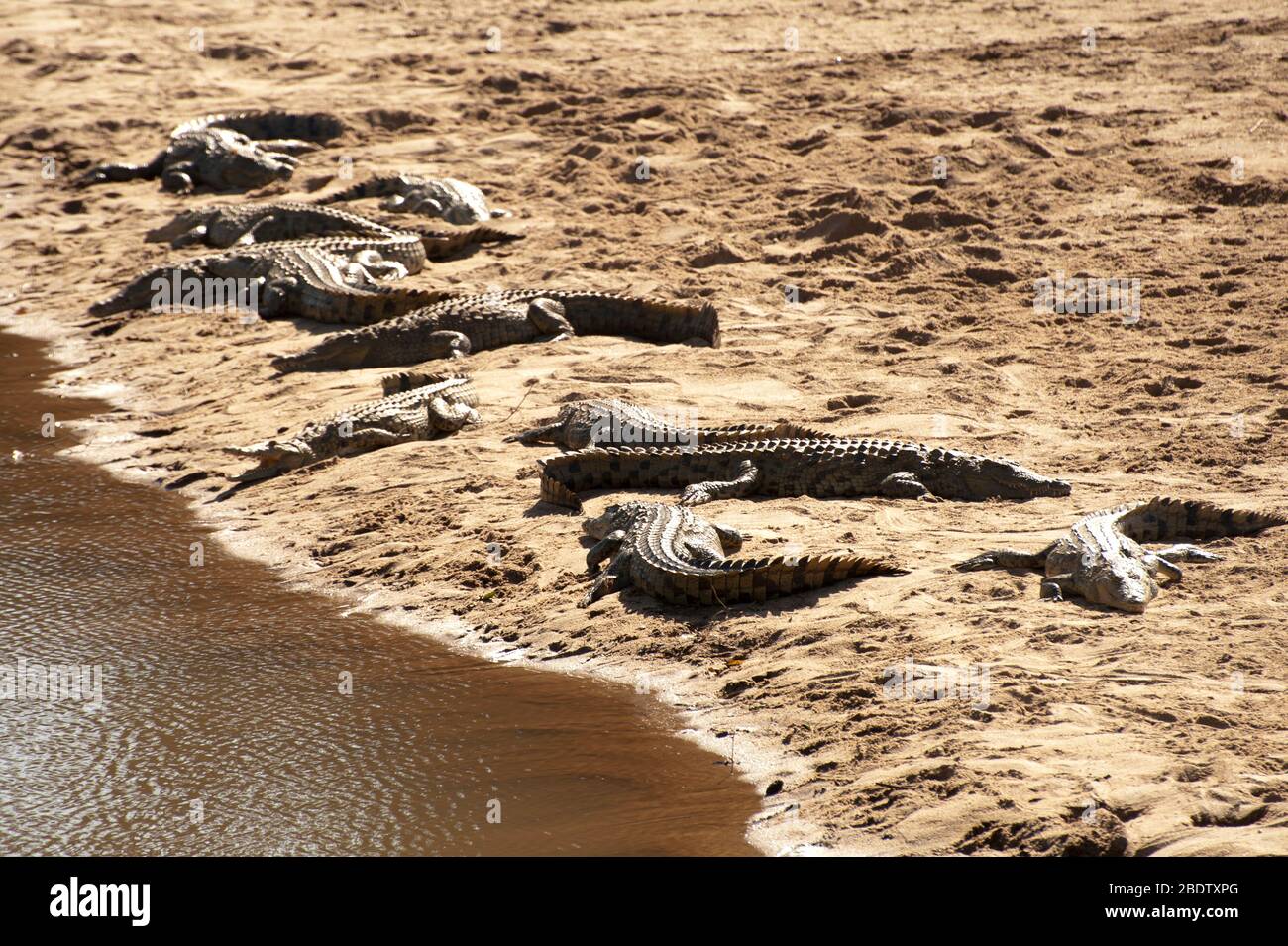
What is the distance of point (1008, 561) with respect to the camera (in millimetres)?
5820

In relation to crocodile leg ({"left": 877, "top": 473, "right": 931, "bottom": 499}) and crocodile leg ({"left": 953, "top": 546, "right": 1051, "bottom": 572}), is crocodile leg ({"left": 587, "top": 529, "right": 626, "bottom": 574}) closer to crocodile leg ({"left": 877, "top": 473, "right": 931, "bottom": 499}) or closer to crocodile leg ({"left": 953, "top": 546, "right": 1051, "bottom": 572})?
crocodile leg ({"left": 877, "top": 473, "right": 931, "bottom": 499})

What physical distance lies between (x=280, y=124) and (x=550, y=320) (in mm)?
6629

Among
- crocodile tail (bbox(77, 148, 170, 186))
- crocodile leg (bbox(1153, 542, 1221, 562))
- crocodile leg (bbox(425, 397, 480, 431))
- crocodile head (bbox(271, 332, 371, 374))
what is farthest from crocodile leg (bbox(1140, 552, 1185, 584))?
crocodile tail (bbox(77, 148, 170, 186))

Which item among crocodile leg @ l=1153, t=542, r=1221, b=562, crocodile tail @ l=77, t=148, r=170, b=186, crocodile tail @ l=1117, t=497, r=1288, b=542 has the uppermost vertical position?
crocodile tail @ l=77, t=148, r=170, b=186

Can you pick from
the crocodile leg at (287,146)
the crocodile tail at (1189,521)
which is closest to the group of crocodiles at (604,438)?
the crocodile tail at (1189,521)

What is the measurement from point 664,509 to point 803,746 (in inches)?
77.1

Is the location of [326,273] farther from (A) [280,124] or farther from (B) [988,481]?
(B) [988,481]

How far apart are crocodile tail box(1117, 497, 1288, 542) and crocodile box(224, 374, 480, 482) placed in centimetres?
397

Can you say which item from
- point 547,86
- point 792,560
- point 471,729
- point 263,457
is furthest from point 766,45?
point 471,729

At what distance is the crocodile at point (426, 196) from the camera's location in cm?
1227

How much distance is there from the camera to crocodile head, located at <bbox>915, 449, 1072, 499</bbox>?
6.70m

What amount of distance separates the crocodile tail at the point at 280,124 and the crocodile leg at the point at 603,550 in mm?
9646

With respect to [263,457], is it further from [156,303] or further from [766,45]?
[766,45]

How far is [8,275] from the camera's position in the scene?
40.2ft
